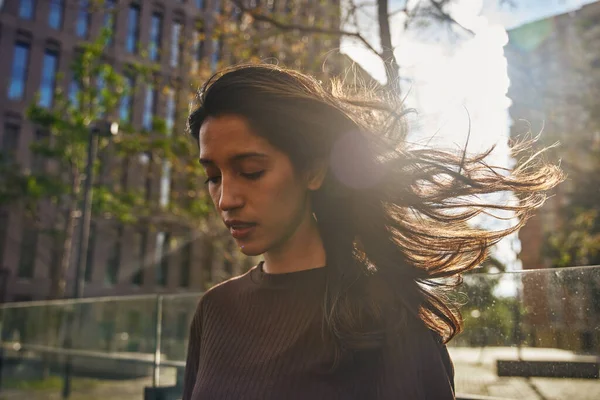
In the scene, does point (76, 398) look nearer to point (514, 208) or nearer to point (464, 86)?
point (464, 86)

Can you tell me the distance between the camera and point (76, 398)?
5.60 m

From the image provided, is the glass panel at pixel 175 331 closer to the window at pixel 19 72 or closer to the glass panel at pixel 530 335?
the glass panel at pixel 530 335

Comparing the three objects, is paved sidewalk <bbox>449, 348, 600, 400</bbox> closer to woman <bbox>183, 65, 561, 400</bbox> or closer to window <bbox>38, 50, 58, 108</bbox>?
woman <bbox>183, 65, 561, 400</bbox>

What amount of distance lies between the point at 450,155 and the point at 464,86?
1682mm

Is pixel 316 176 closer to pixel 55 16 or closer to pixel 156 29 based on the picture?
pixel 55 16

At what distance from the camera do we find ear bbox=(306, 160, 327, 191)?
161 centimetres

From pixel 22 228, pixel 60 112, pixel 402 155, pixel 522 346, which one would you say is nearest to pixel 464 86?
pixel 522 346

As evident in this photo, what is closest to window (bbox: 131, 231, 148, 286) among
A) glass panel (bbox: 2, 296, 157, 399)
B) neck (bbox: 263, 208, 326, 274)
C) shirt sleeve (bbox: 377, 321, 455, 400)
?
glass panel (bbox: 2, 296, 157, 399)

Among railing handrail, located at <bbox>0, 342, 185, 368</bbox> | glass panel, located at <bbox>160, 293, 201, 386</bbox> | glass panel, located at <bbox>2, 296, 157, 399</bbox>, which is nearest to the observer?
glass panel, located at <bbox>160, 293, 201, 386</bbox>

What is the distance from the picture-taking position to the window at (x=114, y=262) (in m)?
32.6

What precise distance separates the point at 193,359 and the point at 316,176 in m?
0.74

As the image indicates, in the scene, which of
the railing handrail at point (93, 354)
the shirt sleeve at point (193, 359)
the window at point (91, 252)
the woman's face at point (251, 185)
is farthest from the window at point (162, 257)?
the woman's face at point (251, 185)

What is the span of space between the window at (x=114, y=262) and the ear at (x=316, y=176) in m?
32.3

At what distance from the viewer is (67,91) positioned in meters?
29.2
